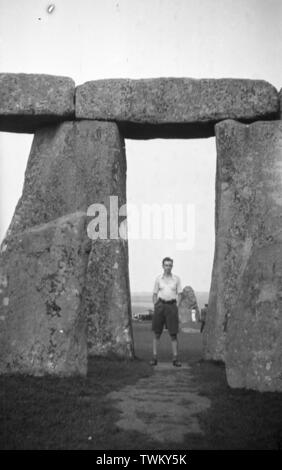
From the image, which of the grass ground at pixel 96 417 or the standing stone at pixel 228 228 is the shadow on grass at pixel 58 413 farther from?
the standing stone at pixel 228 228

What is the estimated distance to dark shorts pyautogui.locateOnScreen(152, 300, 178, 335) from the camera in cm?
867

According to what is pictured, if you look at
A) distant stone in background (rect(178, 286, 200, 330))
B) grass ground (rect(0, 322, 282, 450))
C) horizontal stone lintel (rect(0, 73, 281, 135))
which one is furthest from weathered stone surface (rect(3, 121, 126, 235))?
distant stone in background (rect(178, 286, 200, 330))

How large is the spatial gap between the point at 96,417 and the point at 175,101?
662 cm

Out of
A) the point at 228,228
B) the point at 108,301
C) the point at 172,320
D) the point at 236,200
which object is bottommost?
the point at 172,320

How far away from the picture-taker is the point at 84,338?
663 cm

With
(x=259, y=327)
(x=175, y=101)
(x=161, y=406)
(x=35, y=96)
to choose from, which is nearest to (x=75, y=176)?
(x=35, y=96)

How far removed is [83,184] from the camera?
10.3 m

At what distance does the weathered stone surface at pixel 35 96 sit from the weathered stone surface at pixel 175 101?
25 centimetres

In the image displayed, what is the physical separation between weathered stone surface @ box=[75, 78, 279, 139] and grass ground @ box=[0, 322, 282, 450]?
495cm

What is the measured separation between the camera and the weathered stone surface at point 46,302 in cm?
641

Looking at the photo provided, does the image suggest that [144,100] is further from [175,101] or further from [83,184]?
[83,184]
